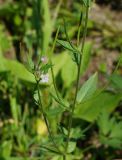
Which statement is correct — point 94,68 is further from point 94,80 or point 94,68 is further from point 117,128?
point 94,80

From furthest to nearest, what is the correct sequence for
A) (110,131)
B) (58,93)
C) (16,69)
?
1. (16,69)
2. (110,131)
3. (58,93)

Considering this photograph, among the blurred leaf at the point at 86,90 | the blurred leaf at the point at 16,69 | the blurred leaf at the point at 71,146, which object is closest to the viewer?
the blurred leaf at the point at 86,90

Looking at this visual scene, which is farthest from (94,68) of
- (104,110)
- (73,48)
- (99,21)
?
(73,48)

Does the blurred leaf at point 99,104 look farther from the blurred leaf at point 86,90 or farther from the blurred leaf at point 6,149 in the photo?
the blurred leaf at point 86,90

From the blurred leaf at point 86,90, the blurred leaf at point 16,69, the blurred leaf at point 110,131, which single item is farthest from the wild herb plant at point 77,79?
the blurred leaf at point 16,69

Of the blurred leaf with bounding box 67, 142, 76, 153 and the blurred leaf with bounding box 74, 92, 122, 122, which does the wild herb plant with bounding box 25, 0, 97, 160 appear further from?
the blurred leaf with bounding box 74, 92, 122, 122

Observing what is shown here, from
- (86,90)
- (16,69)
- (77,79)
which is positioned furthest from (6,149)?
(77,79)

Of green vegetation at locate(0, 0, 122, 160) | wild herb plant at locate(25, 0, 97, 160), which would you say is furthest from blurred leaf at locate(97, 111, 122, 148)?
wild herb plant at locate(25, 0, 97, 160)

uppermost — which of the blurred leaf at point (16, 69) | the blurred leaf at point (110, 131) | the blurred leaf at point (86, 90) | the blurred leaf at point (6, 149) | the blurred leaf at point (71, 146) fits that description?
the blurred leaf at point (86, 90)

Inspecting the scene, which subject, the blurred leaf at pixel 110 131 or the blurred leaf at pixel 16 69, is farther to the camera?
the blurred leaf at pixel 16 69

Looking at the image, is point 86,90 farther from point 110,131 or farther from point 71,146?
point 110,131

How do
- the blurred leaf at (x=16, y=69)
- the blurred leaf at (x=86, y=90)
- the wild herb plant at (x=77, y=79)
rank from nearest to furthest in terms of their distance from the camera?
the wild herb plant at (x=77, y=79), the blurred leaf at (x=86, y=90), the blurred leaf at (x=16, y=69)

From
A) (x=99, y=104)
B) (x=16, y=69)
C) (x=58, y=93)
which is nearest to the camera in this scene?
(x=58, y=93)
